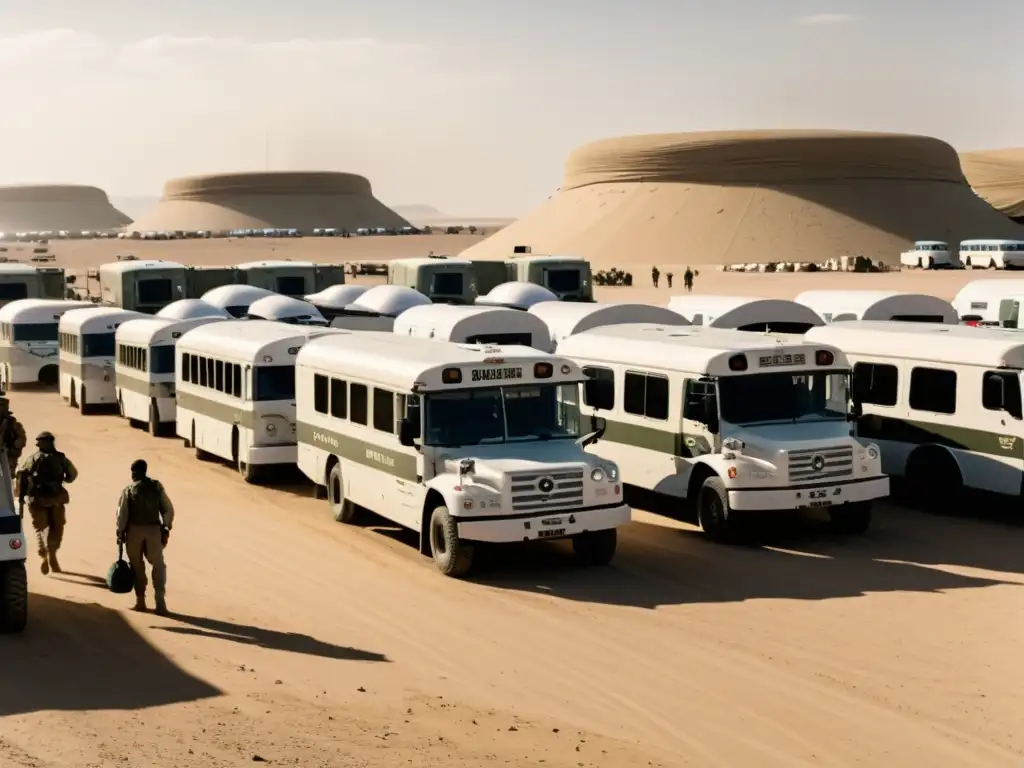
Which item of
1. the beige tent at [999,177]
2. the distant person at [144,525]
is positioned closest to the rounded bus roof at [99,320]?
the distant person at [144,525]

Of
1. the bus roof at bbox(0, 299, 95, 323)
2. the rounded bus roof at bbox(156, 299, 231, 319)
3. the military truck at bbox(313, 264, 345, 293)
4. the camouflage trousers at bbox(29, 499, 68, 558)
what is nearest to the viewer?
the camouflage trousers at bbox(29, 499, 68, 558)

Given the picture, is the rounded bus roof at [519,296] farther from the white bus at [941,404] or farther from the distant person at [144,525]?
the distant person at [144,525]

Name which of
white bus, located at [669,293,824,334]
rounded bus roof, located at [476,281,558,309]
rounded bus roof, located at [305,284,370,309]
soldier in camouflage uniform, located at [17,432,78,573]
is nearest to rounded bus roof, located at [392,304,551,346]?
white bus, located at [669,293,824,334]

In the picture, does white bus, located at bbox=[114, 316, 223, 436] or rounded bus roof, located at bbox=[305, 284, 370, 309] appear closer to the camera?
white bus, located at bbox=[114, 316, 223, 436]

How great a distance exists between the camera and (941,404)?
757 inches

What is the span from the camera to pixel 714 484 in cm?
1727

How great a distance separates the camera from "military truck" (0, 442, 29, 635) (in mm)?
12266

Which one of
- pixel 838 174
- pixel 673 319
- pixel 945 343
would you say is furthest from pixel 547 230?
pixel 945 343

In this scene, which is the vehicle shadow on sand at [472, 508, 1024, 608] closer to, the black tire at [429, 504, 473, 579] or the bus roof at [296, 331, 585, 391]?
the black tire at [429, 504, 473, 579]

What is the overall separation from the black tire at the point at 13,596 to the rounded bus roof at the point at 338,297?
27071 mm

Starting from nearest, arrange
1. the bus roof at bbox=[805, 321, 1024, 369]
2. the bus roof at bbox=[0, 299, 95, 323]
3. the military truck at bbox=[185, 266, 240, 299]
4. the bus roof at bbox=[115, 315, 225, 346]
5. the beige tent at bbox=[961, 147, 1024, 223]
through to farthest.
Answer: the bus roof at bbox=[805, 321, 1024, 369] → the bus roof at bbox=[115, 315, 225, 346] → the bus roof at bbox=[0, 299, 95, 323] → the military truck at bbox=[185, 266, 240, 299] → the beige tent at bbox=[961, 147, 1024, 223]

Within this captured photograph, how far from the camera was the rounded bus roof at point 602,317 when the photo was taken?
26062mm

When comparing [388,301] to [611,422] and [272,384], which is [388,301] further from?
[611,422]

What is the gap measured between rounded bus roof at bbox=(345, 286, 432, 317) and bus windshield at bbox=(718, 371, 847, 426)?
1992 centimetres
